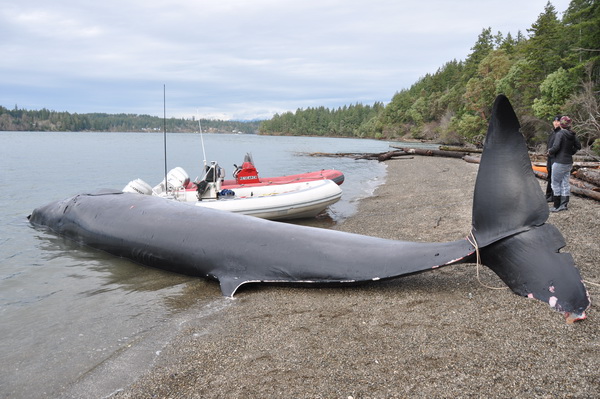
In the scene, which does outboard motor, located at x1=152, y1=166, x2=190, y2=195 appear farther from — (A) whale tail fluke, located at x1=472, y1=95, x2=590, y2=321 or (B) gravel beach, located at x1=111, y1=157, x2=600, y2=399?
(A) whale tail fluke, located at x1=472, y1=95, x2=590, y2=321

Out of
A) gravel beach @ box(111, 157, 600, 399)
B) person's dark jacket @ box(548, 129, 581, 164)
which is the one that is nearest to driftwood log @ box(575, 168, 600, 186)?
person's dark jacket @ box(548, 129, 581, 164)

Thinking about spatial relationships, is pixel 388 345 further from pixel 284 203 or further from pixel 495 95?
pixel 495 95

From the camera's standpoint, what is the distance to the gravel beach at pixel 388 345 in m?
3.37

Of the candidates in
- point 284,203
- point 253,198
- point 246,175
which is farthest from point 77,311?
point 246,175

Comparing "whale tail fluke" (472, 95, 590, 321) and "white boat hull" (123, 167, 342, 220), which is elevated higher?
"whale tail fluke" (472, 95, 590, 321)

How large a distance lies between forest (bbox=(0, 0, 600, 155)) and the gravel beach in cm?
2017

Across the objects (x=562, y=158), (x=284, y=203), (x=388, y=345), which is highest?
(x=562, y=158)

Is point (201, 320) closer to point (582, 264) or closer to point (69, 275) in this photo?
point (69, 275)

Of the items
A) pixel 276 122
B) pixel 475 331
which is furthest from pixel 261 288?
pixel 276 122

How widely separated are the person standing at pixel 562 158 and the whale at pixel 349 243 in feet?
18.5

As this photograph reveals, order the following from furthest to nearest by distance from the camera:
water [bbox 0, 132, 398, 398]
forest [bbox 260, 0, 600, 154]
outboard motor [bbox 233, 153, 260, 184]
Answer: forest [bbox 260, 0, 600, 154]
outboard motor [bbox 233, 153, 260, 184]
water [bbox 0, 132, 398, 398]

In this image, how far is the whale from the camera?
4238 mm

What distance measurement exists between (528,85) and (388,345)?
42.9 metres

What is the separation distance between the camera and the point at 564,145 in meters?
8.85
